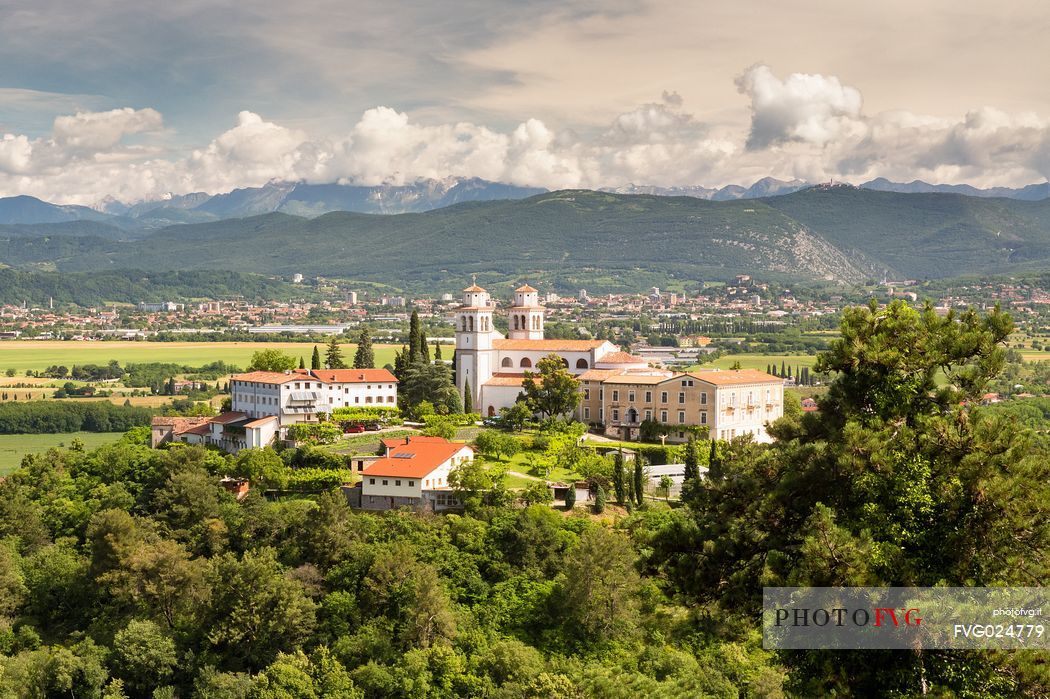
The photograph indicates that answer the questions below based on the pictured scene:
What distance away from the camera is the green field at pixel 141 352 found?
473ft

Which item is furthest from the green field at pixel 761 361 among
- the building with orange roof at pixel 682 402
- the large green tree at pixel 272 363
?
the large green tree at pixel 272 363

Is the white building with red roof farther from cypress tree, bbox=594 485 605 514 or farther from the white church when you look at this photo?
the white church

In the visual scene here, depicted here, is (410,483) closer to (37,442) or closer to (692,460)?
(692,460)

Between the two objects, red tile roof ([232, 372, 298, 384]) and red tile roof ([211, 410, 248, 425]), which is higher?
red tile roof ([232, 372, 298, 384])

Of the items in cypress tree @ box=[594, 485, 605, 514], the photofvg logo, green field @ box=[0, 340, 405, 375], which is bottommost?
green field @ box=[0, 340, 405, 375]

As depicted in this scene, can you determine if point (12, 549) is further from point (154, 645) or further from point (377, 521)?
point (377, 521)

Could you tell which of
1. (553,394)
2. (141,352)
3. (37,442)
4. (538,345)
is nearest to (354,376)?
(553,394)

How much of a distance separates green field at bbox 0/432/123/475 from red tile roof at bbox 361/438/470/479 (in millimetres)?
38746

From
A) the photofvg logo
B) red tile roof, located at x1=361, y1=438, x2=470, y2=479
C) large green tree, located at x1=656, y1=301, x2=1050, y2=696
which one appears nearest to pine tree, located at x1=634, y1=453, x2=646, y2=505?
red tile roof, located at x1=361, y1=438, x2=470, y2=479

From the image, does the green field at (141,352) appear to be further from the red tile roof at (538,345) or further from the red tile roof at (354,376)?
the red tile roof at (354,376)

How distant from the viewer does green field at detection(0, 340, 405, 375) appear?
144 m

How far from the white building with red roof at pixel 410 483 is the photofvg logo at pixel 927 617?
3453 centimetres

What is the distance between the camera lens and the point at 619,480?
47.3m

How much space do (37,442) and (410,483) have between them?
54.7m
